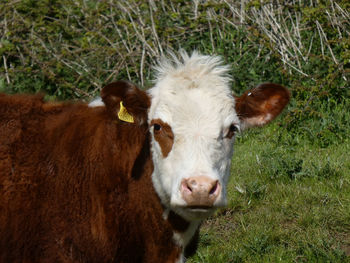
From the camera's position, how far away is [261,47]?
9562mm

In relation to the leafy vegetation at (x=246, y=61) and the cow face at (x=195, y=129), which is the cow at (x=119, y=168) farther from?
the leafy vegetation at (x=246, y=61)

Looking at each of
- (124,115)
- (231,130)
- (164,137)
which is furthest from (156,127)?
(231,130)

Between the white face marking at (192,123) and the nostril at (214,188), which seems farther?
the white face marking at (192,123)

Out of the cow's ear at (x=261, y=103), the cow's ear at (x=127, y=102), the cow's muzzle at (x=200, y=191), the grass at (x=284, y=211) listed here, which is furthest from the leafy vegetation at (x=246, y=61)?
the cow's muzzle at (x=200, y=191)

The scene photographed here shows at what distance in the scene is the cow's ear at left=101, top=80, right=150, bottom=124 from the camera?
14.8 ft

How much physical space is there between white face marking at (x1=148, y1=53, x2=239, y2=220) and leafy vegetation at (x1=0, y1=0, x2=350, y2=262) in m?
2.07

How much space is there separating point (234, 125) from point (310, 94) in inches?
178

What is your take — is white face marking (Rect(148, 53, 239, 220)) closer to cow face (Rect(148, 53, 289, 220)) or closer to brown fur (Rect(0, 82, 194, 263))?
cow face (Rect(148, 53, 289, 220))

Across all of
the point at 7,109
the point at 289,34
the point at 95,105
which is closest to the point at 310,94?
the point at 289,34

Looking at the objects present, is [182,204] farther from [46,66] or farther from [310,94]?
[46,66]

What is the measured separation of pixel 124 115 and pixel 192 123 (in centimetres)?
53

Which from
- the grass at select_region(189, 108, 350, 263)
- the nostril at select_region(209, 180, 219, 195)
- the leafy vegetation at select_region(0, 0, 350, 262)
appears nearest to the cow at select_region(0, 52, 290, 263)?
the nostril at select_region(209, 180, 219, 195)

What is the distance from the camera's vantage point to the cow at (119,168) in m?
4.06

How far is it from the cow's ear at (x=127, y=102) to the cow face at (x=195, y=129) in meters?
0.07
